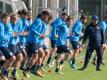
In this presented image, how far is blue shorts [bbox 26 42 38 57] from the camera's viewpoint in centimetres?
1800

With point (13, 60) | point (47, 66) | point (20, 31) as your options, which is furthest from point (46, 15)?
point (47, 66)

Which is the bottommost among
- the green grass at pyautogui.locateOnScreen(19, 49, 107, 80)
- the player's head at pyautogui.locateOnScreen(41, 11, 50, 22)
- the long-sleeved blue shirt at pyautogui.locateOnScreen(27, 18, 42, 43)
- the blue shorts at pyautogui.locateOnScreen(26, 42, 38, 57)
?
the green grass at pyautogui.locateOnScreen(19, 49, 107, 80)

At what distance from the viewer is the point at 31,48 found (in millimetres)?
18094

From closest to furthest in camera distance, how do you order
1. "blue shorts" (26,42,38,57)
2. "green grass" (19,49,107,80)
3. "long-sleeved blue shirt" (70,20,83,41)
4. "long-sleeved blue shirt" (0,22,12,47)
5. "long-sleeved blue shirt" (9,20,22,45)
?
"long-sleeved blue shirt" (0,22,12,47)
"long-sleeved blue shirt" (9,20,22,45)
"green grass" (19,49,107,80)
"blue shorts" (26,42,38,57)
"long-sleeved blue shirt" (70,20,83,41)

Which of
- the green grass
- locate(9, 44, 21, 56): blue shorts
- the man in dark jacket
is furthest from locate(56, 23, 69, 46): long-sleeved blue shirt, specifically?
locate(9, 44, 21, 56): blue shorts

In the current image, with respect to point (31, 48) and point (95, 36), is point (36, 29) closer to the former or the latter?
point (31, 48)

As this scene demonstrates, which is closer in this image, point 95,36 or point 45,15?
point 45,15

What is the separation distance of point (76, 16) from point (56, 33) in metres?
13.7

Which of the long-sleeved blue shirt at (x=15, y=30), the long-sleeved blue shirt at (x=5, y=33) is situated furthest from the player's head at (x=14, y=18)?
the long-sleeved blue shirt at (x=5, y=33)

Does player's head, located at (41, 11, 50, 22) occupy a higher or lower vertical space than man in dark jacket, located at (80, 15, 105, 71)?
higher

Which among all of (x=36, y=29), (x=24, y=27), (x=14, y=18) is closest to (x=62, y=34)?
(x=24, y=27)

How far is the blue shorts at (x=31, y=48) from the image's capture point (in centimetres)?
1800

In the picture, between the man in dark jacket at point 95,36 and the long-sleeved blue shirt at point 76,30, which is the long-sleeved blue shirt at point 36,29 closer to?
the man in dark jacket at point 95,36

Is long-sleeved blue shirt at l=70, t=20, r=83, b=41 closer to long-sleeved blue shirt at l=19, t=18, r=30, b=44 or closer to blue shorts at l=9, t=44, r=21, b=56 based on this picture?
long-sleeved blue shirt at l=19, t=18, r=30, b=44
